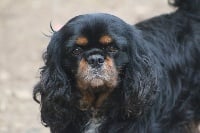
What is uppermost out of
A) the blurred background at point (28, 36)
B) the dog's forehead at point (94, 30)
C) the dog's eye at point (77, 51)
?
the dog's forehead at point (94, 30)

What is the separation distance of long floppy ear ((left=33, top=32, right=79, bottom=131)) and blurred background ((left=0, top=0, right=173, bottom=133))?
224 centimetres

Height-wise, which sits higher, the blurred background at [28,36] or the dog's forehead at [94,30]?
the dog's forehead at [94,30]

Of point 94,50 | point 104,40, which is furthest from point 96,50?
point 104,40

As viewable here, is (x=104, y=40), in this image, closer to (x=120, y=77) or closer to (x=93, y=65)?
(x=93, y=65)

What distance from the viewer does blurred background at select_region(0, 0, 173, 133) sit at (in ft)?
35.6

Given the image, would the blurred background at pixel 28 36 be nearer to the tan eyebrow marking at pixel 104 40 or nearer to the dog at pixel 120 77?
the dog at pixel 120 77

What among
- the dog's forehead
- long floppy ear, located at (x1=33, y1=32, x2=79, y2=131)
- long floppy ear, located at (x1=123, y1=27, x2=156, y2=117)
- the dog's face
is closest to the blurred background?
long floppy ear, located at (x1=33, y1=32, x2=79, y2=131)

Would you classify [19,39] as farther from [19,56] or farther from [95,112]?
[95,112]

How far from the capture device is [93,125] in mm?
7973

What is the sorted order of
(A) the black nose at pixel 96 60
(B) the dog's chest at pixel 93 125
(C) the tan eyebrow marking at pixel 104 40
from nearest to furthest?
(A) the black nose at pixel 96 60 → (C) the tan eyebrow marking at pixel 104 40 → (B) the dog's chest at pixel 93 125

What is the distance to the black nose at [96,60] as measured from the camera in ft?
24.0

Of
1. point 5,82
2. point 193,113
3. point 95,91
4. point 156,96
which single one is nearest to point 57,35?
point 95,91

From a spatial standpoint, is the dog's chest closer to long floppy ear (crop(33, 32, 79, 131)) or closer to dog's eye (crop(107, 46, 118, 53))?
long floppy ear (crop(33, 32, 79, 131))

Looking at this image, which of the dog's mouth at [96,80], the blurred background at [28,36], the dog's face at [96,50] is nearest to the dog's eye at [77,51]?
the dog's face at [96,50]
